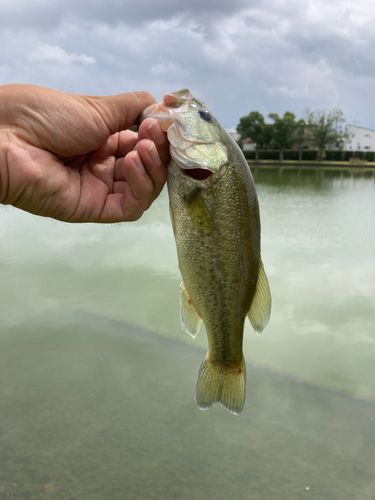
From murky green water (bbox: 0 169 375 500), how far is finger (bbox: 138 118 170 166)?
2811mm

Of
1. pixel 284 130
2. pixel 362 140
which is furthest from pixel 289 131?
pixel 362 140

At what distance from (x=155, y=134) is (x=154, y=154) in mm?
120

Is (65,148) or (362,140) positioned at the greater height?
(362,140)

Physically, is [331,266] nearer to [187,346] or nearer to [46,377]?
[187,346]

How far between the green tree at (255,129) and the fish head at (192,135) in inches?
3046

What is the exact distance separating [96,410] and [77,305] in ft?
8.39

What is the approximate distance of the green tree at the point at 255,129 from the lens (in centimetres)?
7675

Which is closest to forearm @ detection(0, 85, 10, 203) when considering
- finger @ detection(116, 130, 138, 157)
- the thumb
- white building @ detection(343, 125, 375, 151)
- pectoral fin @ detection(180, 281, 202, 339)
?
the thumb

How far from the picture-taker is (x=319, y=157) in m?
71.6

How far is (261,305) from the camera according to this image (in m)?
2.32

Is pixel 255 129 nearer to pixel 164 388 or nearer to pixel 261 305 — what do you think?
pixel 164 388

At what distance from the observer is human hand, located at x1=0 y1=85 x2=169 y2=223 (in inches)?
96.3

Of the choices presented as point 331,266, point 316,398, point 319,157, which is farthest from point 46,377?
point 319,157

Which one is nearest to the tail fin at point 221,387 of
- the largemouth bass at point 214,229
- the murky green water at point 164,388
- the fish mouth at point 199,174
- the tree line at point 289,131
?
the largemouth bass at point 214,229
